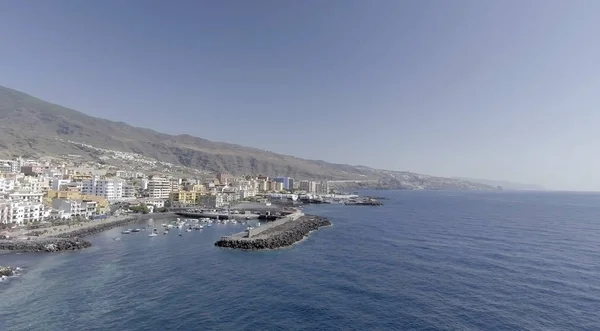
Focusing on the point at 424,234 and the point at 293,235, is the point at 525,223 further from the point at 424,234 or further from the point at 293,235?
the point at 293,235

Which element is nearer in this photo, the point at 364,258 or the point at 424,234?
the point at 364,258

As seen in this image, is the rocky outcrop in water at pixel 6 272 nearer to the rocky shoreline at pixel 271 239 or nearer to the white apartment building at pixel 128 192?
the rocky shoreline at pixel 271 239

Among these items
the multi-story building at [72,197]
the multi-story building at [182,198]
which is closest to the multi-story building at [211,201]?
the multi-story building at [182,198]

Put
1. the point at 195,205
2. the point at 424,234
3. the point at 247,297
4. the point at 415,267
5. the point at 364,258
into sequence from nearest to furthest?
the point at 247,297 < the point at 415,267 < the point at 364,258 < the point at 424,234 < the point at 195,205

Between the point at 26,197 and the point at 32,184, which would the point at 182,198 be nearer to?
the point at 32,184

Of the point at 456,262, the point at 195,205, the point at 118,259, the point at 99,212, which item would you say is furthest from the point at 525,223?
the point at 99,212

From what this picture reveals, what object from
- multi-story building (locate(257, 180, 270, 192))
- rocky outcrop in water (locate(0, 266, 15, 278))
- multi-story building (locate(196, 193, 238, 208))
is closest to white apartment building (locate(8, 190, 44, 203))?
rocky outcrop in water (locate(0, 266, 15, 278))

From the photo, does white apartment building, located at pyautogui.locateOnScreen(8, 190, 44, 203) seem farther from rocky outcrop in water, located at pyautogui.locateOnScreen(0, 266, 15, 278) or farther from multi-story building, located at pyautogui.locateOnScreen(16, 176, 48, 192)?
rocky outcrop in water, located at pyautogui.locateOnScreen(0, 266, 15, 278)
